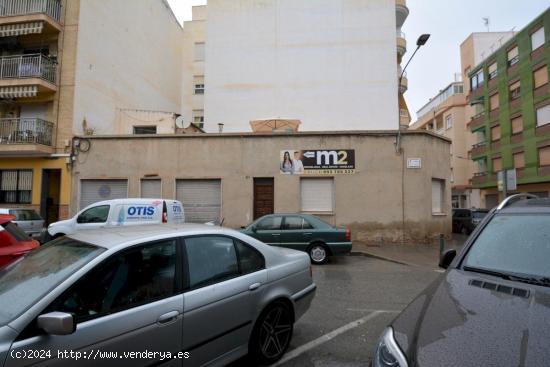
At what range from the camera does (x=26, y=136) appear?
50.3ft

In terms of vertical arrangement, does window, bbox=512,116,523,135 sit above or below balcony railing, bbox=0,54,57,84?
above

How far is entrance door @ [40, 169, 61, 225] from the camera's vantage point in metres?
15.8

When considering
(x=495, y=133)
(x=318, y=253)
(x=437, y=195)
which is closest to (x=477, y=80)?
(x=495, y=133)

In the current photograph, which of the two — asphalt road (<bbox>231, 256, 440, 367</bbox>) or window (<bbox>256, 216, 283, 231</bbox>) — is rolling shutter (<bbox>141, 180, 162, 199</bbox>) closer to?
window (<bbox>256, 216, 283, 231</bbox>)

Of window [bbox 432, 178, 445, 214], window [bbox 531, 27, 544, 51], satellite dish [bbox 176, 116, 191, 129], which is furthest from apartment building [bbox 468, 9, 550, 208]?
satellite dish [bbox 176, 116, 191, 129]

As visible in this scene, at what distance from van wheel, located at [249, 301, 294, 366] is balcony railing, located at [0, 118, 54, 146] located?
639 inches

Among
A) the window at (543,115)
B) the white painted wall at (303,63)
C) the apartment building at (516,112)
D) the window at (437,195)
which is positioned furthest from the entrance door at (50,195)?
the window at (543,115)

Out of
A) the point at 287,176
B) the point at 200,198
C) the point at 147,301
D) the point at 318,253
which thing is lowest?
the point at 318,253

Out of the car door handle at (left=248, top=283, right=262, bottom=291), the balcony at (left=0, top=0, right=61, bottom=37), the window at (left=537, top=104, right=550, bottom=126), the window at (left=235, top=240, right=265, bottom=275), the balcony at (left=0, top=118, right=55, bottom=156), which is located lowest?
the car door handle at (left=248, top=283, right=262, bottom=291)

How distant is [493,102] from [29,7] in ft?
129

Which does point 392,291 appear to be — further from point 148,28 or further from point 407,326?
point 148,28

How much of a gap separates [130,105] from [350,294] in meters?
19.5

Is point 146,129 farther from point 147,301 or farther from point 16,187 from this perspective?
point 147,301

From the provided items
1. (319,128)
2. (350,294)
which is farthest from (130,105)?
(350,294)
